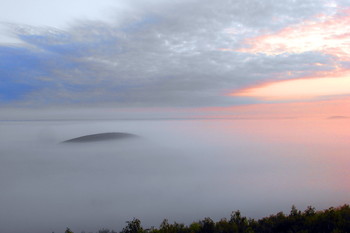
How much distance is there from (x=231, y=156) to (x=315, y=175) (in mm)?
42468

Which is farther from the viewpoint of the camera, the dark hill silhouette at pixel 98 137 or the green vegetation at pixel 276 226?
the dark hill silhouette at pixel 98 137

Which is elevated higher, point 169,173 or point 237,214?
point 237,214

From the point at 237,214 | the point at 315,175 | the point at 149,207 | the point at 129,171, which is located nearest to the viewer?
the point at 237,214

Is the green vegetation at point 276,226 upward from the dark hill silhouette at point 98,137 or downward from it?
downward

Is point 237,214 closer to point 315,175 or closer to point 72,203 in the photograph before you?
point 72,203

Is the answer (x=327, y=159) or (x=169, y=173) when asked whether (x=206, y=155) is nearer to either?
(x=169, y=173)

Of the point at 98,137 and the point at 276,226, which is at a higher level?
the point at 98,137

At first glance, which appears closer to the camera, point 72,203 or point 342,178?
point 72,203

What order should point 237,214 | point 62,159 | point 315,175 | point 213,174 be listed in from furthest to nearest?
point 62,159, point 213,174, point 315,175, point 237,214

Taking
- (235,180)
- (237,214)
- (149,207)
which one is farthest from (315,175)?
(237,214)

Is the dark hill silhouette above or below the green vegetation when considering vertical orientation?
above

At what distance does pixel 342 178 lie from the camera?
60.4 m

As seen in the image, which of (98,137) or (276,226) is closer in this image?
(276,226)

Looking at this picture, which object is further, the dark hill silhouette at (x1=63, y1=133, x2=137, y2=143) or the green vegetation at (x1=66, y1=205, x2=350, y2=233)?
the dark hill silhouette at (x1=63, y1=133, x2=137, y2=143)
